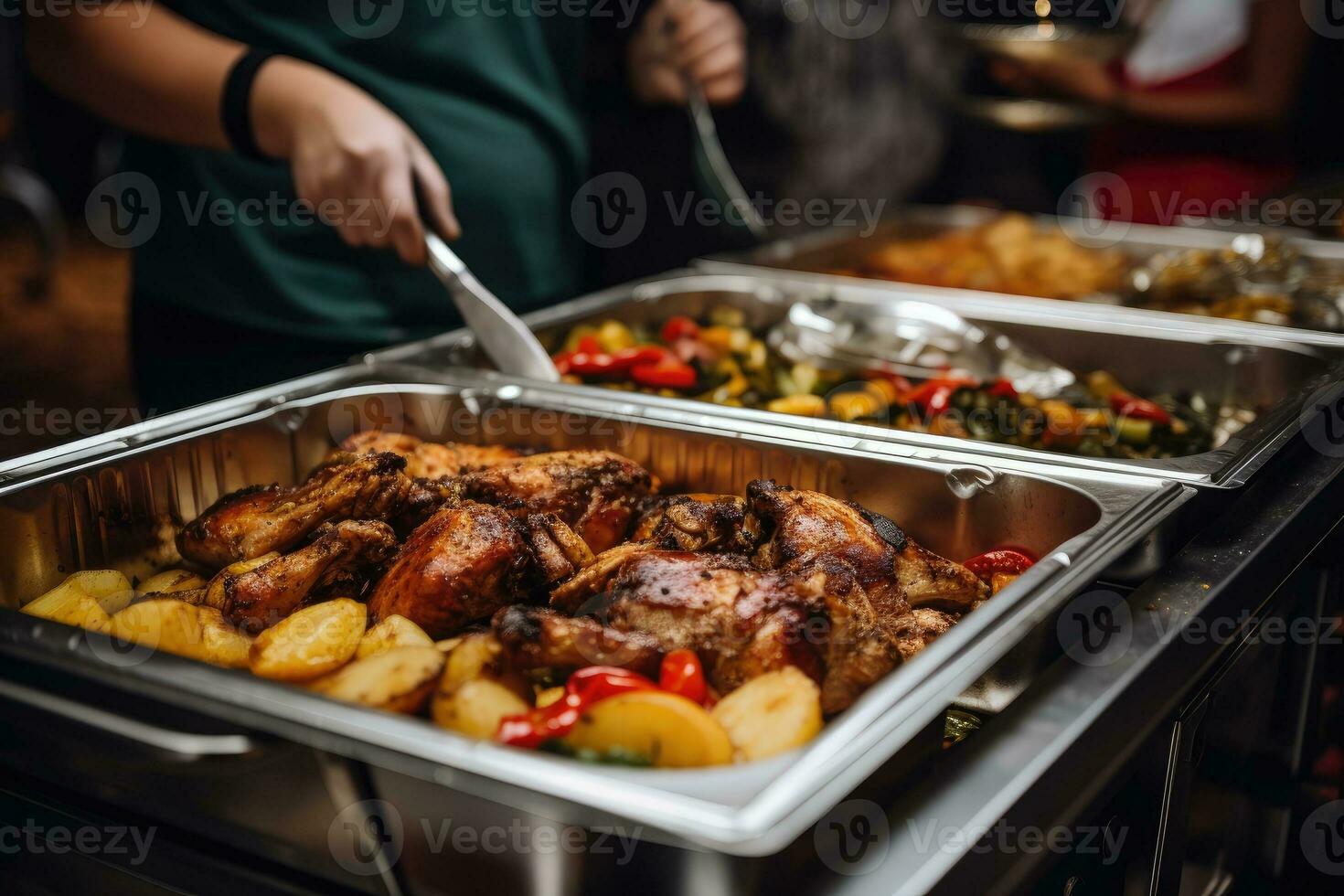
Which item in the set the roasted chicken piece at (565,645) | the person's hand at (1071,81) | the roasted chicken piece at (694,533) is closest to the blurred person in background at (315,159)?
the roasted chicken piece at (694,533)

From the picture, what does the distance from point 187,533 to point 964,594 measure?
1056 mm

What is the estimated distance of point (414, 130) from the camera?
2529 millimetres

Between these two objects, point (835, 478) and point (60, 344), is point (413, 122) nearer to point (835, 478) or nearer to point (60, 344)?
point (835, 478)

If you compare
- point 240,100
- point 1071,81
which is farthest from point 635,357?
point 1071,81

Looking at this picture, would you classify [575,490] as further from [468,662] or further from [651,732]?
[651,732]

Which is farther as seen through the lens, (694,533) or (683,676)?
(694,533)

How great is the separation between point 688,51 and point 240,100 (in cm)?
130

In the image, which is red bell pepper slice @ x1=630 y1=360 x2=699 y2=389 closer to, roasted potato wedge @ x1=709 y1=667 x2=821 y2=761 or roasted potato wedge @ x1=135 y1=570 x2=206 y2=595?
roasted potato wedge @ x1=135 y1=570 x2=206 y2=595

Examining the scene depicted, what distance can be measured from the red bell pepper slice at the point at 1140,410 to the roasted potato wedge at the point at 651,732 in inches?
60.5

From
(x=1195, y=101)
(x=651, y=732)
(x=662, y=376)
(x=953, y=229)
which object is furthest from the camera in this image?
(x=1195, y=101)

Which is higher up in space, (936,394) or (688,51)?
(688,51)

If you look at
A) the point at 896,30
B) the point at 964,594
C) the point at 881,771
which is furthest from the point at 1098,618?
the point at 896,30

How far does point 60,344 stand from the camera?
6.60 m

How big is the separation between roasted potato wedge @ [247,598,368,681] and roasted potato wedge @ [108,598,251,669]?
0.03 m
